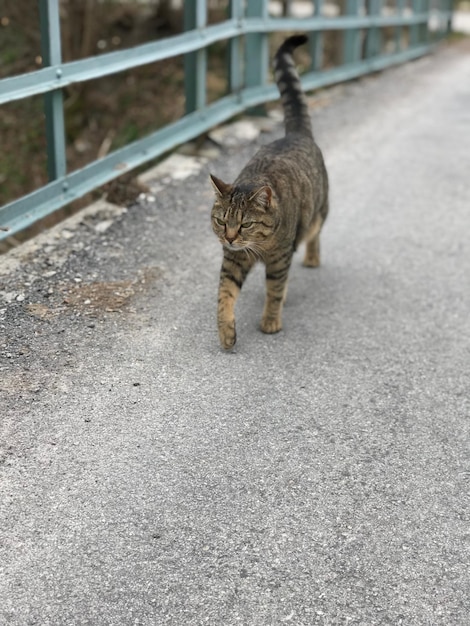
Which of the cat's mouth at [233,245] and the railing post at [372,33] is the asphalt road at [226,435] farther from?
the railing post at [372,33]

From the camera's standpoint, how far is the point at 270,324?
426 centimetres

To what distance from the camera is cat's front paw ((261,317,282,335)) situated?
4258 millimetres

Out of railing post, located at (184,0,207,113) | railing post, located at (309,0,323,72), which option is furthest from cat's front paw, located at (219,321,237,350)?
railing post, located at (309,0,323,72)

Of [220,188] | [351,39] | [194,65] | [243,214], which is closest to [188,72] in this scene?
[194,65]

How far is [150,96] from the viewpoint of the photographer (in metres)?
11.7

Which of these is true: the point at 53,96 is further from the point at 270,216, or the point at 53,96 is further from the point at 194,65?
the point at 194,65

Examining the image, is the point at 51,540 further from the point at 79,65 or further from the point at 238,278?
the point at 79,65

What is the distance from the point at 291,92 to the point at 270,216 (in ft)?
5.03

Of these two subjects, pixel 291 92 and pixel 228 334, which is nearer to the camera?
pixel 228 334

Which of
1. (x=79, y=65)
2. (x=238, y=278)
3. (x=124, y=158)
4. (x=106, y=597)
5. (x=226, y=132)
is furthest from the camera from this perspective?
(x=226, y=132)

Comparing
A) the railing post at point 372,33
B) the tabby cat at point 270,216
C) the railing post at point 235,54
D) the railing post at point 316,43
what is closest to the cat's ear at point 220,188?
the tabby cat at point 270,216

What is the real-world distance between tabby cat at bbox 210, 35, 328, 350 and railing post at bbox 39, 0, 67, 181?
1.34m

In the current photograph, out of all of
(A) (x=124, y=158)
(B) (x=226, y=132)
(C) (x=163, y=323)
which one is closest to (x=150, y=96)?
(B) (x=226, y=132)

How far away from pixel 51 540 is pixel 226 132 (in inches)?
229
